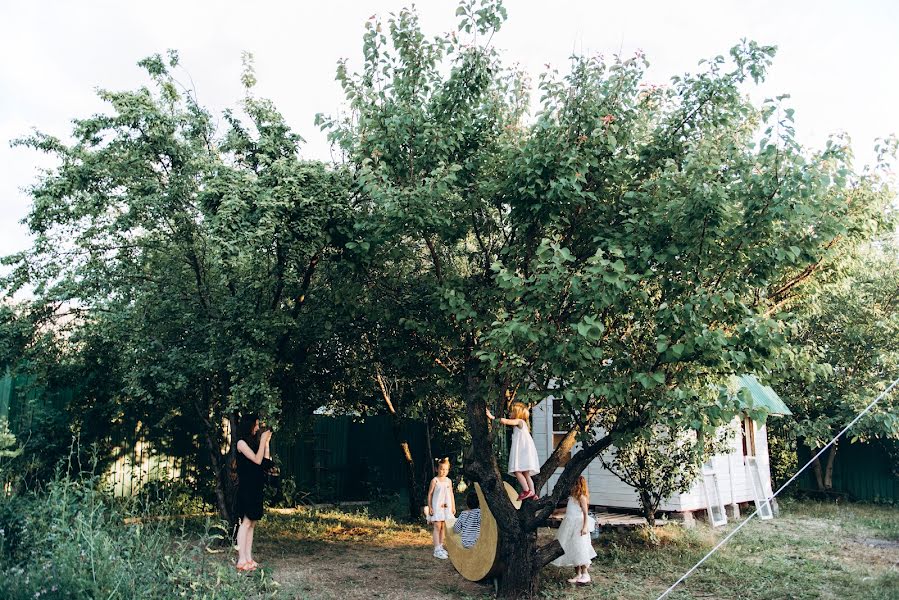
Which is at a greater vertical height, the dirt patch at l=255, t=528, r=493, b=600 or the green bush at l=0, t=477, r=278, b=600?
the green bush at l=0, t=477, r=278, b=600

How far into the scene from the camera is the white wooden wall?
12648 millimetres

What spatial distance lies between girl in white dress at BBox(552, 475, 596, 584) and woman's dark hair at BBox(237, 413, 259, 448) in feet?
12.6

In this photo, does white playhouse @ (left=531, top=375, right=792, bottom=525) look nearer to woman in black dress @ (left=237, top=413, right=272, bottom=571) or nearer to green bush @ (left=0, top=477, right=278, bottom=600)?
woman in black dress @ (left=237, top=413, right=272, bottom=571)

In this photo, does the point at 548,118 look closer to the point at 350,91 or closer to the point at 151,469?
the point at 350,91

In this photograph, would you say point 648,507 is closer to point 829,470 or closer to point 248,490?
point 248,490

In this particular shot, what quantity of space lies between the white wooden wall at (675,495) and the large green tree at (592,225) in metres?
4.65

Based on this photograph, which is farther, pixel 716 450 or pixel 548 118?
pixel 716 450

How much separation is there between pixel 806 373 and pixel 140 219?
26.4 ft

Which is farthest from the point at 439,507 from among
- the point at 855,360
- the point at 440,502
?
the point at 855,360

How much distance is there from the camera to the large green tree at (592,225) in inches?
252

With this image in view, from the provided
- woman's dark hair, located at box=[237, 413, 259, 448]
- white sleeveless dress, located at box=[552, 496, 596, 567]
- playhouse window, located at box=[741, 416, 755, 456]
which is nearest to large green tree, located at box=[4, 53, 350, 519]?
woman's dark hair, located at box=[237, 413, 259, 448]

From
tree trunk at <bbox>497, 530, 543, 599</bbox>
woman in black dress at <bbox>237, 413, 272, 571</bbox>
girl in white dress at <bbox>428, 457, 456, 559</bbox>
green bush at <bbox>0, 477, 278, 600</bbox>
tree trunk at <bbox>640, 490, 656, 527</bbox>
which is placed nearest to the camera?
green bush at <bbox>0, 477, 278, 600</bbox>

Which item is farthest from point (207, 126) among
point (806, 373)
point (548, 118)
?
point (806, 373)

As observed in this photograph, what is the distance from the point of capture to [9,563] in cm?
611
